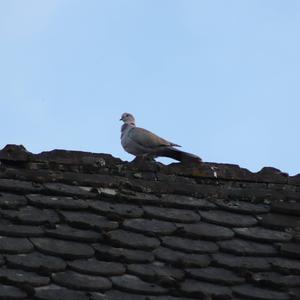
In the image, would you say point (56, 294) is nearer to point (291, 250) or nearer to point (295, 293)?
point (295, 293)

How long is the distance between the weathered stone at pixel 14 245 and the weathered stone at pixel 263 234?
3.44 feet

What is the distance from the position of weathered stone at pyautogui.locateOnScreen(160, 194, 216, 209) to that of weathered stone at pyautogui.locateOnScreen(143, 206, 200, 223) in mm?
41

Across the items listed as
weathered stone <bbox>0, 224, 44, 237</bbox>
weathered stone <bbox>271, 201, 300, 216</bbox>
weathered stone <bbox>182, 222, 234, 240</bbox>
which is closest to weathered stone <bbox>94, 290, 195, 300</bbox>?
weathered stone <bbox>0, 224, 44, 237</bbox>

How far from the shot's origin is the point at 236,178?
18.1ft

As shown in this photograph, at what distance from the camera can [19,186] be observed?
501 cm

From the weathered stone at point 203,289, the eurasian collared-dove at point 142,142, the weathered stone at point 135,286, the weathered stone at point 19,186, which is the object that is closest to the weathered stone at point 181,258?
the weathered stone at point 203,289

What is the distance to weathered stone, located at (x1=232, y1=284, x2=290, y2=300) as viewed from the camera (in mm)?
4375

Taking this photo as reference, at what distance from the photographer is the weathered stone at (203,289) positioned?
14.1 feet

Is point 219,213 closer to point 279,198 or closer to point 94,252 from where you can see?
point 279,198

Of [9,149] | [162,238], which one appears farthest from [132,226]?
[9,149]

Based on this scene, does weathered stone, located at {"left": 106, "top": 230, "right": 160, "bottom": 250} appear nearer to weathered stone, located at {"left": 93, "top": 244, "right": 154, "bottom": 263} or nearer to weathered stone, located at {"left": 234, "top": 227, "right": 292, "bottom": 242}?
weathered stone, located at {"left": 93, "top": 244, "right": 154, "bottom": 263}

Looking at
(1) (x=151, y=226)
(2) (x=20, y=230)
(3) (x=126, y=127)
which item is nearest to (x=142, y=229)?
(1) (x=151, y=226)

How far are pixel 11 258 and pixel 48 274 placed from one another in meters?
0.17

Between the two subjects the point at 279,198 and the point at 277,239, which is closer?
the point at 277,239
